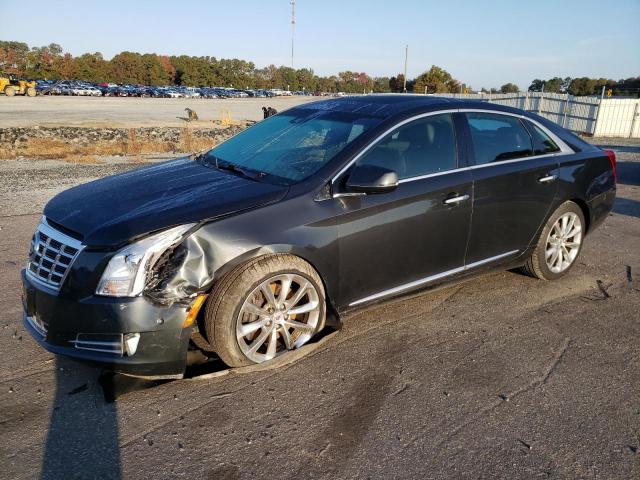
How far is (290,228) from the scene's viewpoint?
126 inches

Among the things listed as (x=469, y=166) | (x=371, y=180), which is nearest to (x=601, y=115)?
(x=469, y=166)

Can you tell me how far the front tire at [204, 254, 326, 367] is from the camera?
3035 millimetres

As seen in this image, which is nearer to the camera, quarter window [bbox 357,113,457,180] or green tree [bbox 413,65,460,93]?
quarter window [bbox 357,113,457,180]

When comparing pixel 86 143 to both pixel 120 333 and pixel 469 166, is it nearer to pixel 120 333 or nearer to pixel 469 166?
pixel 469 166

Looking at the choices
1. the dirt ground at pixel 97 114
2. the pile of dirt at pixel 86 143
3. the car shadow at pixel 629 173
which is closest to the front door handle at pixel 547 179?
the car shadow at pixel 629 173

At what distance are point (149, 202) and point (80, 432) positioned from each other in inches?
53.9

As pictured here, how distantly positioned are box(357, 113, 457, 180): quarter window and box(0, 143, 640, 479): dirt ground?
1218 mm

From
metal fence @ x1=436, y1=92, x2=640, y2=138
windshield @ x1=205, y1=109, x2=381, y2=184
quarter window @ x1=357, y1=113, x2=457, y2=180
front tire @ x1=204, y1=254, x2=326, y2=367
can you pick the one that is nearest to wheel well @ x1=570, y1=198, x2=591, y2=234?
quarter window @ x1=357, y1=113, x2=457, y2=180

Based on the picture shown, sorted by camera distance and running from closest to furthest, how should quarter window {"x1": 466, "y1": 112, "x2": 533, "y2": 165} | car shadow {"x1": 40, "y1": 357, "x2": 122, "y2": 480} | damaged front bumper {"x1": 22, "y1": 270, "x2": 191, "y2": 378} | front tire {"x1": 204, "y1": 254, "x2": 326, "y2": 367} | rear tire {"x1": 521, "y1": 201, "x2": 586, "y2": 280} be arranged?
car shadow {"x1": 40, "y1": 357, "x2": 122, "y2": 480}
damaged front bumper {"x1": 22, "y1": 270, "x2": 191, "y2": 378}
front tire {"x1": 204, "y1": 254, "x2": 326, "y2": 367}
quarter window {"x1": 466, "y1": 112, "x2": 533, "y2": 165}
rear tire {"x1": 521, "y1": 201, "x2": 586, "y2": 280}

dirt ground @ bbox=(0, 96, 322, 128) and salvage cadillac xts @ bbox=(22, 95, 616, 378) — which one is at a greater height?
salvage cadillac xts @ bbox=(22, 95, 616, 378)

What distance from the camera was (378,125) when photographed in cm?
372

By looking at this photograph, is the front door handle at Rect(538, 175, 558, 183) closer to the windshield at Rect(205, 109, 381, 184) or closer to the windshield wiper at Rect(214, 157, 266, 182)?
the windshield at Rect(205, 109, 381, 184)

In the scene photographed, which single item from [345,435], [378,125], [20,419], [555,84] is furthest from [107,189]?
[555,84]

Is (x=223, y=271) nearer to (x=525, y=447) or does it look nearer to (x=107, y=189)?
(x=107, y=189)
